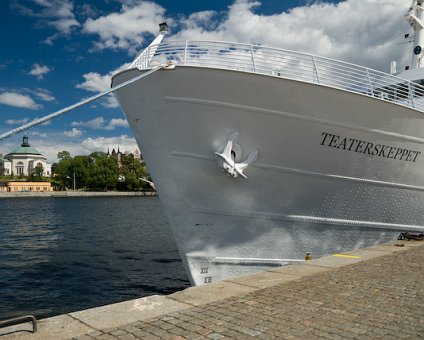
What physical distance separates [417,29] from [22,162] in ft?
540

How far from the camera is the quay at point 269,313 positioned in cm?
399

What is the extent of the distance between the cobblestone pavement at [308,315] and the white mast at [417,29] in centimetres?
913

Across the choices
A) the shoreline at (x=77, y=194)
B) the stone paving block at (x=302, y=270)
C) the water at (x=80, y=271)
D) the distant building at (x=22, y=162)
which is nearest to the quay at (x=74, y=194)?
the shoreline at (x=77, y=194)

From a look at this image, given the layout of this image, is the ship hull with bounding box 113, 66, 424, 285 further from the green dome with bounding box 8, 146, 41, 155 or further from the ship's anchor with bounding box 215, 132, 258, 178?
the green dome with bounding box 8, 146, 41, 155

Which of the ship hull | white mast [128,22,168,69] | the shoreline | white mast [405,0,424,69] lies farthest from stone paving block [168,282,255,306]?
the shoreline

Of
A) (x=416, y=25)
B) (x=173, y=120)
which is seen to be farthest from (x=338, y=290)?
(x=416, y=25)

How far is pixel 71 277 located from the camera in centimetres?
1377

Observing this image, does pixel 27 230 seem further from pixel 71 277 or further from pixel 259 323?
pixel 259 323

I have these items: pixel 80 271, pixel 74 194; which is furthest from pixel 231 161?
pixel 74 194

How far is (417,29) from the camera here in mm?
12742

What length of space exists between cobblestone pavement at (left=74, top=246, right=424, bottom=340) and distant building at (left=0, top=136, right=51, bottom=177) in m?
161

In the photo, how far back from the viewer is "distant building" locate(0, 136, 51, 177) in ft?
509

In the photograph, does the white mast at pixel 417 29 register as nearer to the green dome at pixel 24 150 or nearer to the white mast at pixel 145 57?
the white mast at pixel 145 57

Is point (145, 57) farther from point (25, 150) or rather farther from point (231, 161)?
point (25, 150)
